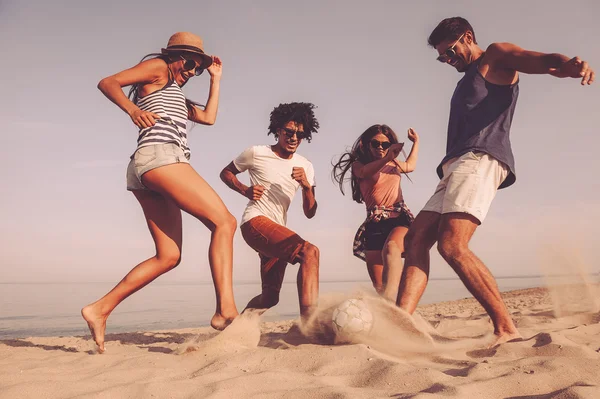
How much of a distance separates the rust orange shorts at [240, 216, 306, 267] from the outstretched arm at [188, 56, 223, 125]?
100 cm

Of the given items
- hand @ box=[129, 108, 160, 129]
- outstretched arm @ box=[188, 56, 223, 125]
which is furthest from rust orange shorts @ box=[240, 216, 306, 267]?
hand @ box=[129, 108, 160, 129]

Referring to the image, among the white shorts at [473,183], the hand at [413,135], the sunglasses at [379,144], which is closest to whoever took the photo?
the white shorts at [473,183]

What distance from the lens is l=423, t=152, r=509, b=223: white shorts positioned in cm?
367

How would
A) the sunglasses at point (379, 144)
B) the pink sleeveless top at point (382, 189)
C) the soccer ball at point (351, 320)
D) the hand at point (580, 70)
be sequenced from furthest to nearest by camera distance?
1. the sunglasses at point (379, 144)
2. the pink sleeveless top at point (382, 189)
3. the soccer ball at point (351, 320)
4. the hand at point (580, 70)

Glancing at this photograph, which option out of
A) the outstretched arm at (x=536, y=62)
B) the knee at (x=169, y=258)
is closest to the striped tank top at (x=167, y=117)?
the knee at (x=169, y=258)

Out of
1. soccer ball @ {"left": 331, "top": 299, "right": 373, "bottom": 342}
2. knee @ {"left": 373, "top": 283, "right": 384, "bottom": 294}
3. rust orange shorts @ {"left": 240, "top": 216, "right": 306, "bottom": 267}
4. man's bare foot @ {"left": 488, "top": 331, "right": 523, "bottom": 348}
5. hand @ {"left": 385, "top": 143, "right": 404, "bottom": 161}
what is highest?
hand @ {"left": 385, "top": 143, "right": 404, "bottom": 161}

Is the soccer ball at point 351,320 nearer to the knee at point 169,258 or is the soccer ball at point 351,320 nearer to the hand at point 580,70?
the knee at point 169,258

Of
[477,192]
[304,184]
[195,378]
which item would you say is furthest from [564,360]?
[304,184]

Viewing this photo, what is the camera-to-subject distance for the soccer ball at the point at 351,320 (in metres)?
3.56

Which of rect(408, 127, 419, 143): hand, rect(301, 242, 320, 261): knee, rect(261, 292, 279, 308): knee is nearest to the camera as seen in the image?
rect(301, 242, 320, 261): knee

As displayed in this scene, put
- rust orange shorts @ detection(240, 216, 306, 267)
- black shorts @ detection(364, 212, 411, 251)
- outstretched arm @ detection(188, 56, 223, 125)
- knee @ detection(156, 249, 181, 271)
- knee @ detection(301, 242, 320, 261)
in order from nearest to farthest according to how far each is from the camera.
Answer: knee @ detection(156, 249, 181, 271)
knee @ detection(301, 242, 320, 261)
rust orange shorts @ detection(240, 216, 306, 267)
outstretched arm @ detection(188, 56, 223, 125)
black shorts @ detection(364, 212, 411, 251)

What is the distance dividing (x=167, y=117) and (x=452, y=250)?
2334mm

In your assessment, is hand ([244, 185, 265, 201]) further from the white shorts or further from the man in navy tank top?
the white shorts

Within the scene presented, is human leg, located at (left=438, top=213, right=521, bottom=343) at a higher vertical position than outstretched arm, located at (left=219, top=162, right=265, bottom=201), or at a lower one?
lower
